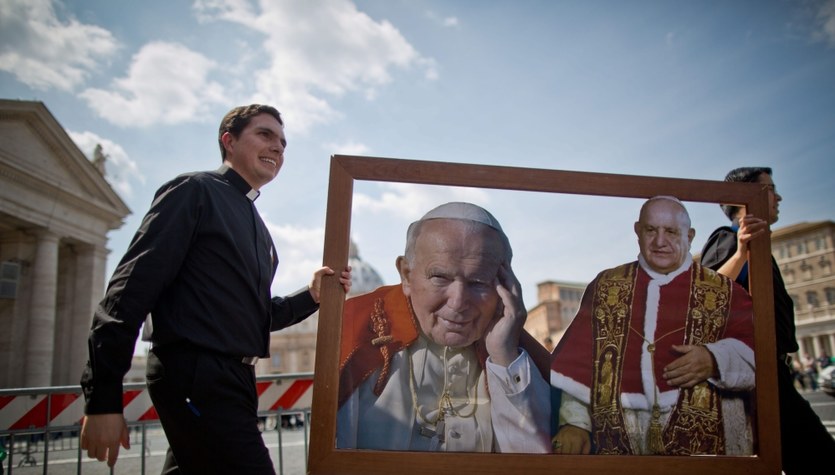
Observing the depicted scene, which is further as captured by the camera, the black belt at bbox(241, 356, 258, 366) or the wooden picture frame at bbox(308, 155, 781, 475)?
the wooden picture frame at bbox(308, 155, 781, 475)

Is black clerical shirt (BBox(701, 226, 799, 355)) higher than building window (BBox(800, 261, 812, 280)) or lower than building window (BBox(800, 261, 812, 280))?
lower

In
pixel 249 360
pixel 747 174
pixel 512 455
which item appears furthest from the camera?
pixel 747 174

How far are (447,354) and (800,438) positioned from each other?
93.0 inches

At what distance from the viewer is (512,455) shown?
266cm

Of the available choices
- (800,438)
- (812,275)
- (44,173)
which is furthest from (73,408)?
(812,275)

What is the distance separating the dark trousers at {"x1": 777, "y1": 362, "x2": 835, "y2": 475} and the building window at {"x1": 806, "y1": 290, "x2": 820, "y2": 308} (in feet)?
274

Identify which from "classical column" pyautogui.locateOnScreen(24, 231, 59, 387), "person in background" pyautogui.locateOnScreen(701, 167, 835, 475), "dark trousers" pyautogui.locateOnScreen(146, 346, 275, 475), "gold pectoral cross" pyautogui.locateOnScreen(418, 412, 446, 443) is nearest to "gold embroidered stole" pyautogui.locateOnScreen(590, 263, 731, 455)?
"person in background" pyautogui.locateOnScreen(701, 167, 835, 475)

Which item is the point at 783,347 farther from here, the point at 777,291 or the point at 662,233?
the point at 662,233

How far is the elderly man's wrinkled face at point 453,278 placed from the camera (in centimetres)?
288

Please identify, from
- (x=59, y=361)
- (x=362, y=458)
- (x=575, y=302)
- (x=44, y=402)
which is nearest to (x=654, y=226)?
(x=575, y=302)

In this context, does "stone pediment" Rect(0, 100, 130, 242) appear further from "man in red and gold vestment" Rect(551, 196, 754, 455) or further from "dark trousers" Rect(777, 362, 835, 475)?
"dark trousers" Rect(777, 362, 835, 475)

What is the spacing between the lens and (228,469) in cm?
221

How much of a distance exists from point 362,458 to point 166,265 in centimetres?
125

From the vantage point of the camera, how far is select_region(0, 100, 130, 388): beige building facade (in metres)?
28.9
